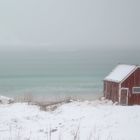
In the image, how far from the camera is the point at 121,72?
3581 cm

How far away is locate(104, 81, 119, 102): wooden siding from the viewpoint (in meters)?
34.9

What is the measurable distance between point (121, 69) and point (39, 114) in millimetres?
15521

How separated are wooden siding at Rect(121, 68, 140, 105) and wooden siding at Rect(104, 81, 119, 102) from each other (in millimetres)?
1005

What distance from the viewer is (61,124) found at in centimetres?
1919

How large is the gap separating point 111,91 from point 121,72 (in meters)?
2.27

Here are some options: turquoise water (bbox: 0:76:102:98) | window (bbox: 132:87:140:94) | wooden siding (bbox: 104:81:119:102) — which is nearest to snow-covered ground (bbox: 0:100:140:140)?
wooden siding (bbox: 104:81:119:102)

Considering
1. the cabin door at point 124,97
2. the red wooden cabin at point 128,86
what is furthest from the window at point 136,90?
the cabin door at point 124,97

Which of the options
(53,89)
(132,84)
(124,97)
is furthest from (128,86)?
(53,89)

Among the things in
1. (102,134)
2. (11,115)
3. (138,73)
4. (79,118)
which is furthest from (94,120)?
(138,73)

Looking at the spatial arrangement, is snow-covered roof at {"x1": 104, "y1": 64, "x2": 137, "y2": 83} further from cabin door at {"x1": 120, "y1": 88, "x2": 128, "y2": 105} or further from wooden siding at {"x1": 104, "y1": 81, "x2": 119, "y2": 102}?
cabin door at {"x1": 120, "y1": 88, "x2": 128, "y2": 105}

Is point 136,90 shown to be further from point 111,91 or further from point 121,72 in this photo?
point 111,91

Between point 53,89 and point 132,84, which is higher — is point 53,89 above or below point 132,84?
below

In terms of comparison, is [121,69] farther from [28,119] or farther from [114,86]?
[28,119]

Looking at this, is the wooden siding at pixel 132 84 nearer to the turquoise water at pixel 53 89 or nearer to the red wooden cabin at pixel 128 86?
the red wooden cabin at pixel 128 86
